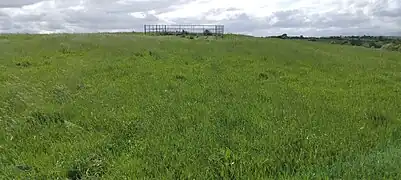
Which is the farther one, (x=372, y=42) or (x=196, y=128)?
(x=372, y=42)

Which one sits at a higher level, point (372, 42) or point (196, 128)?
point (196, 128)

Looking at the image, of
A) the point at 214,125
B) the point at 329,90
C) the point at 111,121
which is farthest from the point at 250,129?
the point at 329,90

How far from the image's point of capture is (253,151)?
6770mm

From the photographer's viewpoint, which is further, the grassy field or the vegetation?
the vegetation

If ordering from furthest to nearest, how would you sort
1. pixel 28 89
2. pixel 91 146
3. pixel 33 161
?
pixel 28 89 → pixel 91 146 → pixel 33 161

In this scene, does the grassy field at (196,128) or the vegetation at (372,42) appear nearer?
the grassy field at (196,128)

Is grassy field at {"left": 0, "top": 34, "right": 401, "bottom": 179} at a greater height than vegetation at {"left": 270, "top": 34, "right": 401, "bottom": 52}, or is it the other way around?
grassy field at {"left": 0, "top": 34, "right": 401, "bottom": 179}

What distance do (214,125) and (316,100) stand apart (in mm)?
4531

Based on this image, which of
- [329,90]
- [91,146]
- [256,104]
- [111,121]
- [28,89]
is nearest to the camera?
[91,146]

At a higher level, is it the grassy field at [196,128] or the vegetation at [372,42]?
the grassy field at [196,128]

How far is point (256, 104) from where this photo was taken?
10.6 metres

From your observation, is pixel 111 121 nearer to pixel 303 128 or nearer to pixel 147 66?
pixel 303 128

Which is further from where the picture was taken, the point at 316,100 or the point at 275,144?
the point at 316,100

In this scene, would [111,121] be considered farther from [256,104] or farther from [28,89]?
[28,89]
